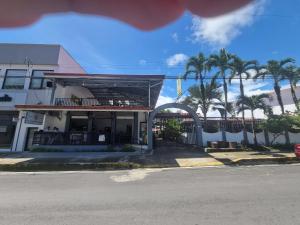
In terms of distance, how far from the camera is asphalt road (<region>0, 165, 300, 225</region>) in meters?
4.07

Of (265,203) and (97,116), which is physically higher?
(97,116)

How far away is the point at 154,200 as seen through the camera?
526 cm

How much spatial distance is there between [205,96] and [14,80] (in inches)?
696

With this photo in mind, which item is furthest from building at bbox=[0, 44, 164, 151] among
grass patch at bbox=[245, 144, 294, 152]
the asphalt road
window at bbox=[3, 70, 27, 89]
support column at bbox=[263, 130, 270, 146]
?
support column at bbox=[263, 130, 270, 146]

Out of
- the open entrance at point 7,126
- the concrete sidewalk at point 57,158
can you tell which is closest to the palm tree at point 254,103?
the concrete sidewalk at point 57,158

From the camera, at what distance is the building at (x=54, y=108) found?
16000 mm

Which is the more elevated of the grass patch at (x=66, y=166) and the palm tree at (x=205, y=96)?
the palm tree at (x=205, y=96)

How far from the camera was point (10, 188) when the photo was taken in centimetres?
668

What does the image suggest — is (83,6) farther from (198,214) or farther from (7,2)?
(198,214)

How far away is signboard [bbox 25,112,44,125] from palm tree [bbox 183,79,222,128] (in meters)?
14.8

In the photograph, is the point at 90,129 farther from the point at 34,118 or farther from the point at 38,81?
the point at 38,81

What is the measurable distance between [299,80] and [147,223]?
84.5ft

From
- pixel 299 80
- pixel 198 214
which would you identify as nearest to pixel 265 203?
pixel 198 214

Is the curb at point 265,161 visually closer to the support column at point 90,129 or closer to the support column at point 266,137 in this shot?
the support column at point 266,137
